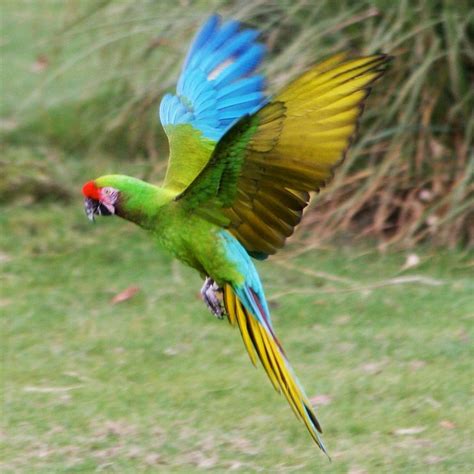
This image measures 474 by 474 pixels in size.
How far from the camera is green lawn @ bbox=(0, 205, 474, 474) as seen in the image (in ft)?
14.5

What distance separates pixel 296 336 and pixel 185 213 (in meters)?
2.27

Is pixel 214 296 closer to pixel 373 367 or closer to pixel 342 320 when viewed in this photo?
pixel 373 367

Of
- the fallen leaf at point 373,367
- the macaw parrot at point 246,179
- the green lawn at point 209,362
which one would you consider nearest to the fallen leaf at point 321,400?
the green lawn at point 209,362

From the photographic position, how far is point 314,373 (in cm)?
516

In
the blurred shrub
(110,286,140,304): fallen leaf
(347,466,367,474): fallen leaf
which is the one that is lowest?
(347,466,367,474): fallen leaf

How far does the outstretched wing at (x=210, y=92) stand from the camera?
3850 mm

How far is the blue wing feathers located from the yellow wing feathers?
0.59 m

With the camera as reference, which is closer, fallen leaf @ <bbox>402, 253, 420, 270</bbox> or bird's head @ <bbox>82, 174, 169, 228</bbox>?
bird's head @ <bbox>82, 174, 169, 228</bbox>

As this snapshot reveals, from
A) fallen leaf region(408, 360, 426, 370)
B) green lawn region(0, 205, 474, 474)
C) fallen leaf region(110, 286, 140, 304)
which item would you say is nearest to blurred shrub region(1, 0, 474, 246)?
green lawn region(0, 205, 474, 474)

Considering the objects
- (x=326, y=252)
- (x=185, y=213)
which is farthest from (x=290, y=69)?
(x=185, y=213)

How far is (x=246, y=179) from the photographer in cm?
328

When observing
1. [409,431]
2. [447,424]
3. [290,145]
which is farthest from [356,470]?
[290,145]

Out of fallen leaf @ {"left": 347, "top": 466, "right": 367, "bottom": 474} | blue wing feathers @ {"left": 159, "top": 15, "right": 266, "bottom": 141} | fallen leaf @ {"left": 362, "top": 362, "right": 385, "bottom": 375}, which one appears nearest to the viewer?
blue wing feathers @ {"left": 159, "top": 15, "right": 266, "bottom": 141}

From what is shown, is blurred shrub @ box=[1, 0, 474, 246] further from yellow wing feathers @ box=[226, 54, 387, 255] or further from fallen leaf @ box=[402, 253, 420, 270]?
yellow wing feathers @ box=[226, 54, 387, 255]
